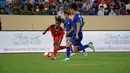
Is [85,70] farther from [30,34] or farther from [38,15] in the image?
[38,15]

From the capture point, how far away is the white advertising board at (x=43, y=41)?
2561cm

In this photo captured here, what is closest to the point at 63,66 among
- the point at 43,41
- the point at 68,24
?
the point at 68,24

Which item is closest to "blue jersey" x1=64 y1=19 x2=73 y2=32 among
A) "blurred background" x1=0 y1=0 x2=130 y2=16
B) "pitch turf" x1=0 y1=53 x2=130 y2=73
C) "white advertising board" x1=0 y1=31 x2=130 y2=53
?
"white advertising board" x1=0 y1=31 x2=130 y2=53

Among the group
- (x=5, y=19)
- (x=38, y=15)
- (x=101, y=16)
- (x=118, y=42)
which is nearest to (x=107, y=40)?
(x=118, y=42)

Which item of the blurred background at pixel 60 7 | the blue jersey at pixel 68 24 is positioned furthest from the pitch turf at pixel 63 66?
the blurred background at pixel 60 7

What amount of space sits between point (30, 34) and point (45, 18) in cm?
362

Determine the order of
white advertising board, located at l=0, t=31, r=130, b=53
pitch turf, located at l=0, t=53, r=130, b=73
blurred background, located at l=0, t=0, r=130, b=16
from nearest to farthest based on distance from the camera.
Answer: pitch turf, located at l=0, t=53, r=130, b=73 → white advertising board, located at l=0, t=31, r=130, b=53 → blurred background, located at l=0, t=0, r=130, b=16

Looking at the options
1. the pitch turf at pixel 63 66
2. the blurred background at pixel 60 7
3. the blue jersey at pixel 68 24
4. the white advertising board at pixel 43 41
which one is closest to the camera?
the pitch turf at pixel 63 66

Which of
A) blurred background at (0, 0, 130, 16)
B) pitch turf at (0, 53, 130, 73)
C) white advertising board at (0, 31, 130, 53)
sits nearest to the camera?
pitch turf at (0, 53, 130, 73)

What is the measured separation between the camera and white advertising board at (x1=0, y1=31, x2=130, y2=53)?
2561 centimetres

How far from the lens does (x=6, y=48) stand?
25.6 m

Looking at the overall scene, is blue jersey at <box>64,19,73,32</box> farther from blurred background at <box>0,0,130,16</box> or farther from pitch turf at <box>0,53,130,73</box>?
blurred background at <box>0,0,130,16</box>

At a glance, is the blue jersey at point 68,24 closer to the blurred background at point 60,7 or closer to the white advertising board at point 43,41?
the white advertising board at point 43,41

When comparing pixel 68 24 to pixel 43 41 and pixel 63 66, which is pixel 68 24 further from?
pixel 63 66
